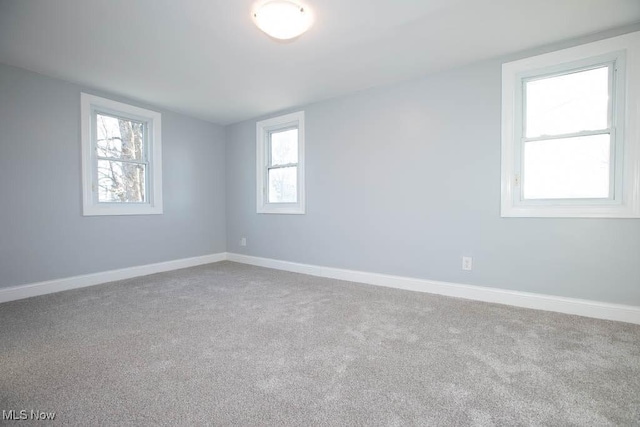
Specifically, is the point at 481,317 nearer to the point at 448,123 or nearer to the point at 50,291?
the point at 448,123

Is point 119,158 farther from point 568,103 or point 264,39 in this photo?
point 568,103

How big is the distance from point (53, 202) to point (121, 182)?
29.8 inches

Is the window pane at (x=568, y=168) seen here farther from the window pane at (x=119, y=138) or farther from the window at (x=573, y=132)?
the window pane at (x=119, y=138)

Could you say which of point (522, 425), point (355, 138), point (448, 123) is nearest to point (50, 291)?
point (355, 138)

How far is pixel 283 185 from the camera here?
4.32 m

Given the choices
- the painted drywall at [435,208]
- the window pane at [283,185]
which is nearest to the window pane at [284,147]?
the window pane at [283,185]

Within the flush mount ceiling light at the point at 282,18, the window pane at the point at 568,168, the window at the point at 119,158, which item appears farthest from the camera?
the window at the point at 119,158

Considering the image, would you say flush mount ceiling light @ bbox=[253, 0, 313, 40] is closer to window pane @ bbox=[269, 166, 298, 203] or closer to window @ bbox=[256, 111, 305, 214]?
window @ bbox=[256, 111, 305, 214]

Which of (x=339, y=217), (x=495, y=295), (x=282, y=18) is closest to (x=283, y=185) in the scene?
(x=339, y=217)

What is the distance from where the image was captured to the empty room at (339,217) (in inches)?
57.1

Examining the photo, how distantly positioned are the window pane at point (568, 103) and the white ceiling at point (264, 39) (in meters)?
0.34

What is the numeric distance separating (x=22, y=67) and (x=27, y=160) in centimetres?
90

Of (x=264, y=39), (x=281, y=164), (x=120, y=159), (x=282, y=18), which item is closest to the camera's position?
(x=282, y=18)

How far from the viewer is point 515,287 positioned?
262 cm
